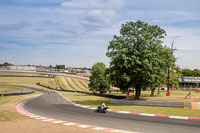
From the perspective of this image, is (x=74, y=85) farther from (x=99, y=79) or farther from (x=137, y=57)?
(x=137, y=57)

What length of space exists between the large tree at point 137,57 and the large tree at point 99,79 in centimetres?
3028

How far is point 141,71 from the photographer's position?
3409 centimetres

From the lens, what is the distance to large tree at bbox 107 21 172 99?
34.3 m

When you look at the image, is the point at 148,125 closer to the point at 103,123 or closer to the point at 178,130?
the point at 178,130

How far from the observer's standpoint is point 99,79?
6869 centimetres

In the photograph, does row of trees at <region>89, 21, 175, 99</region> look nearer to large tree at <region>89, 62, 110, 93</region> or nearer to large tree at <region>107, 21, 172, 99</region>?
large tree at <region>107, 21, 172, 99</region>

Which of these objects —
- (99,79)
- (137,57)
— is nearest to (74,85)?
(99,79)

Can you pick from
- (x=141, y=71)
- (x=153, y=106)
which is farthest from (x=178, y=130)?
(x=141, y=71)

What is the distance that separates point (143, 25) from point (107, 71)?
36.0 feet

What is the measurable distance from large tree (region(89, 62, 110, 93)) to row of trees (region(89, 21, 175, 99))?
94.5ft

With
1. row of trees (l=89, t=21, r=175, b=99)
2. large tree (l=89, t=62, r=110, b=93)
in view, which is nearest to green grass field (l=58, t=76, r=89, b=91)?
large tree (l=89, t=62, r=110, b=93)

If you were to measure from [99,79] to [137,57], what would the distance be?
1389 inches

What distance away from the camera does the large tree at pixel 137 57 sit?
34.3 m

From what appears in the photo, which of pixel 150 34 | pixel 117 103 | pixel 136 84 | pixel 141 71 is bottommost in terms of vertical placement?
pixel 117 103
